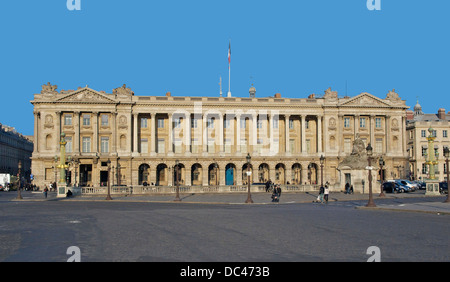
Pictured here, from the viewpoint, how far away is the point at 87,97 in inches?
3553

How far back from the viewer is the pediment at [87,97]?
294ft

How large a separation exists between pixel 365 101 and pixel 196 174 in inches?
1305

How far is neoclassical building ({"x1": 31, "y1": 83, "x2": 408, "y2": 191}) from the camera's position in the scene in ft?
294

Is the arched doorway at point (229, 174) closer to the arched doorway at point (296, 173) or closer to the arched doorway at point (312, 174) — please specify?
the arched doorway at point (296, 173)

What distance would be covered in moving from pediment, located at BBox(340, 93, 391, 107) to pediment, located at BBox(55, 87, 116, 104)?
41425 millimetres

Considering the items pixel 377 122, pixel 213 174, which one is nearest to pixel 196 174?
pixel 213 174

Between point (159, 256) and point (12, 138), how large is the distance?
138920 mm

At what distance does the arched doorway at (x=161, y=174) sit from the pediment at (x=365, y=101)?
33.4 metres

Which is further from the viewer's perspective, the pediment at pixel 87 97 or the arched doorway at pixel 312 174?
the arched doorway at pixel 312 174

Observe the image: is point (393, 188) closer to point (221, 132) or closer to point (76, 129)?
point (221, 132)

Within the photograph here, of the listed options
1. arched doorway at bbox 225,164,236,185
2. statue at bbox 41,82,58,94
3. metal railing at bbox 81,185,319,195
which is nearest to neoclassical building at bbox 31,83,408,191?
arched doorway at bbox 225,164,236,185

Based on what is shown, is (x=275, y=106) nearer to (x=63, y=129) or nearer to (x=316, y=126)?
(x=316, y=126)

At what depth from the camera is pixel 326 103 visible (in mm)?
97250

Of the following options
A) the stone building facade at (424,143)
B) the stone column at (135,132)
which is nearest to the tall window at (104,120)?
the stone column at (135,132)
